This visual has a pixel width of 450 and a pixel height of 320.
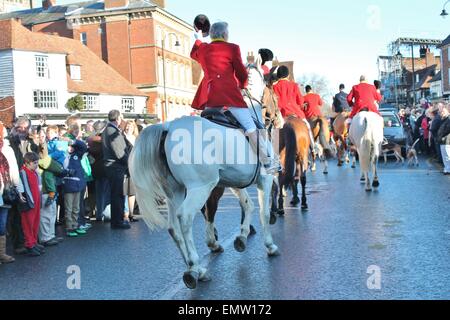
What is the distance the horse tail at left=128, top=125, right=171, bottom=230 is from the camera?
239 inches

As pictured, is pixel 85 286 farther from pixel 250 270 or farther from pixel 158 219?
pixel 250 270

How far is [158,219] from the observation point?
20.3ft

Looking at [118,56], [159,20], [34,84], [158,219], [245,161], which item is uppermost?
[159,20]

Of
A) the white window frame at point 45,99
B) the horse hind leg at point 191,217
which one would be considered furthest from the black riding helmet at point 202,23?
the white window frame at point 45,99

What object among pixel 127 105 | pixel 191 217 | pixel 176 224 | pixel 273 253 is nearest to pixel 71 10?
pixel 127 105

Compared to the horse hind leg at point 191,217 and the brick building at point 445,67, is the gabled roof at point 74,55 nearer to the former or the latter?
the brick building at point 445,67

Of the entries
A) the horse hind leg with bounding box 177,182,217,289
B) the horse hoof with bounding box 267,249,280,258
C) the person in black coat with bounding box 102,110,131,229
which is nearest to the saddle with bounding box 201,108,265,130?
the horse hind leg with bounding box 177,182,217,289

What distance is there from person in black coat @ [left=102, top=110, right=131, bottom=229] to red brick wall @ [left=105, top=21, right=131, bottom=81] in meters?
53.0

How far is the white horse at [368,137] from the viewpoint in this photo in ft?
42.8

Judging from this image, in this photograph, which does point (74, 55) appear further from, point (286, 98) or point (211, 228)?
point (211, 228)

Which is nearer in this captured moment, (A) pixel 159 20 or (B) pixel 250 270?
(B) pixel 250 270

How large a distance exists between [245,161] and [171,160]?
950 millimetres

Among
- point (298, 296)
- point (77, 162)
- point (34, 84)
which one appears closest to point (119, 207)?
point (77, 162)

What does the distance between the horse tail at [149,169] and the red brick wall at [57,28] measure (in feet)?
202
